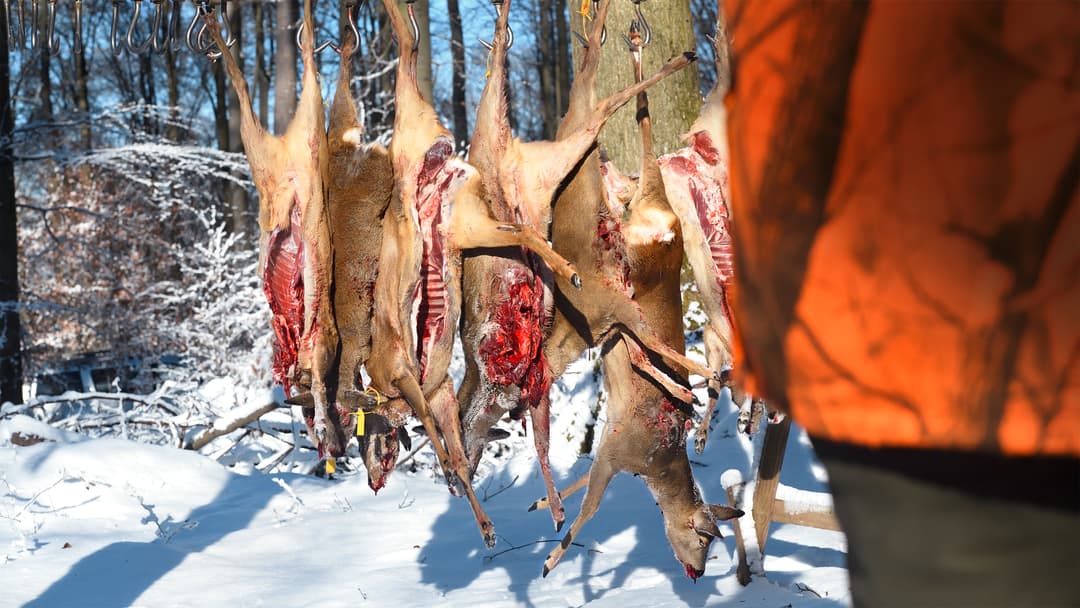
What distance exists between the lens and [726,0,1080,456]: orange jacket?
86cm

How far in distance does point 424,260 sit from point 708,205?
0.96 metres

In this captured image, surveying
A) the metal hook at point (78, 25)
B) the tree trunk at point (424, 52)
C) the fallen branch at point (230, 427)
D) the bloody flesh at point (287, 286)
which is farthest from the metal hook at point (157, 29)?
the tree trunk at point (424, 52)

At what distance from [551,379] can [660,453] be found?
21.3 inches

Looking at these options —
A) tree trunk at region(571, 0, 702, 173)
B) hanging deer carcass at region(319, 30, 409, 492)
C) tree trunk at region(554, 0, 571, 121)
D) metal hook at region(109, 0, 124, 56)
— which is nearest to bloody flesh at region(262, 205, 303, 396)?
hanging deer carcass at region(319, 30, 409, 492)

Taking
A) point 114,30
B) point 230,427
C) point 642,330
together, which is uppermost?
point 114,30

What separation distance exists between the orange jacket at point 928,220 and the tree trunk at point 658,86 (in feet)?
15.6

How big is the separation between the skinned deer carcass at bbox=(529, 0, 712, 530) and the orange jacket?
8.07ft

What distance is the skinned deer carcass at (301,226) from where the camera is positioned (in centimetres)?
347

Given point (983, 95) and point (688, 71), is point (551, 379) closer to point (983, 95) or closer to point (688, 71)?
point (983, 95)

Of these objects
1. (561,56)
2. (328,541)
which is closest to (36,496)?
(328,541)

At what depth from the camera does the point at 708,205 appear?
139 inches

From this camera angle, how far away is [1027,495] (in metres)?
0.84

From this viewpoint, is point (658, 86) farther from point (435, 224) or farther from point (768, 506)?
point (435, 224)

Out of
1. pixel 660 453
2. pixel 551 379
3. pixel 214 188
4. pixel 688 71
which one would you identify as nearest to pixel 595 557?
pixel 660 453
